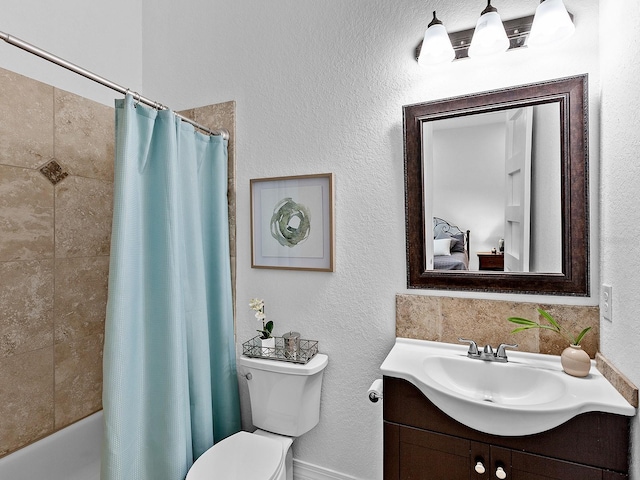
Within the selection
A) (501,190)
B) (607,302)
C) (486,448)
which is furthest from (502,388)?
(501,190)

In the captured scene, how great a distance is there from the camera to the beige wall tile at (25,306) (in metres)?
1.39

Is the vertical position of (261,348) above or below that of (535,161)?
below

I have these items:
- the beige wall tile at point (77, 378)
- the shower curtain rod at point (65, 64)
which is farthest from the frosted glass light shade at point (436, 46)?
the beige wall tile at point (77, 378)

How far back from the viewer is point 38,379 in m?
1.49

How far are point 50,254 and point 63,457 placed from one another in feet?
3.03

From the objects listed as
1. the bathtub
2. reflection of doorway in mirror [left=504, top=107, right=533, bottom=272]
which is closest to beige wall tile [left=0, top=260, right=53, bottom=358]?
the bathtub

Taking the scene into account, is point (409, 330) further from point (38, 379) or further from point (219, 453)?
point (38, 379)

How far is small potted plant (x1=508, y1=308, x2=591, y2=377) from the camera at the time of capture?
1.14m

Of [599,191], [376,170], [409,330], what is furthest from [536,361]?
[376,170]

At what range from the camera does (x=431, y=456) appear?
1.15 metres

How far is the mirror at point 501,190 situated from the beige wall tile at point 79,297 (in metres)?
1.57

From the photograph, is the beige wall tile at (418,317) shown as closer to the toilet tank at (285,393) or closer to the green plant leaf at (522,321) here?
the green plant leaf at (522,321)

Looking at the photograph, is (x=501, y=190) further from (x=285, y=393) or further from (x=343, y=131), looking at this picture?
(x=285, y=393)

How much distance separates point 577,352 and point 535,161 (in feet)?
2.32
